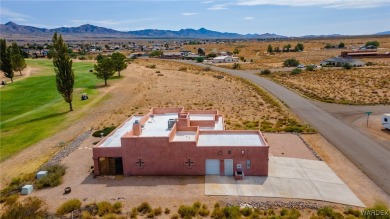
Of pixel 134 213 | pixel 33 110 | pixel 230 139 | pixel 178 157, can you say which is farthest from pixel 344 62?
pixel 134 213

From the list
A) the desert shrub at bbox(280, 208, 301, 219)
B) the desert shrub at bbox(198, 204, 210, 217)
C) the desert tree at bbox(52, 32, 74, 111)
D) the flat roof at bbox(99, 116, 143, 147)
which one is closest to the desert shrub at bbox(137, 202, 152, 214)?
the desert shrub at bbox(198, 204, 210, 217)

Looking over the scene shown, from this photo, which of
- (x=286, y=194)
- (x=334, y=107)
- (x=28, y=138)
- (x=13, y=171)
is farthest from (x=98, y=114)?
(x=334, y=107)

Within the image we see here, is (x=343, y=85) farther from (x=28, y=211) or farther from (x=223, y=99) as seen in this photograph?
(x=28, y=211)

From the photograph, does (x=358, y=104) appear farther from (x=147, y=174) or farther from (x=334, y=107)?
(x=147, y=174)

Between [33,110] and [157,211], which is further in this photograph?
[33,110]

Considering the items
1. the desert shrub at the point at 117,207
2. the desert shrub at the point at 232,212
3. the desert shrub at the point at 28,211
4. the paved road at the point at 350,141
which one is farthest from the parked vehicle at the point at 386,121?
the desert shrub at the point at 28,211

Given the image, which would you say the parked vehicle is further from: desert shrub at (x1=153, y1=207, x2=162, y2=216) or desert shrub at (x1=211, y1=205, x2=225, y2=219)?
desert shrub at (x1=153, y1=207, x2=162, y2=216)
